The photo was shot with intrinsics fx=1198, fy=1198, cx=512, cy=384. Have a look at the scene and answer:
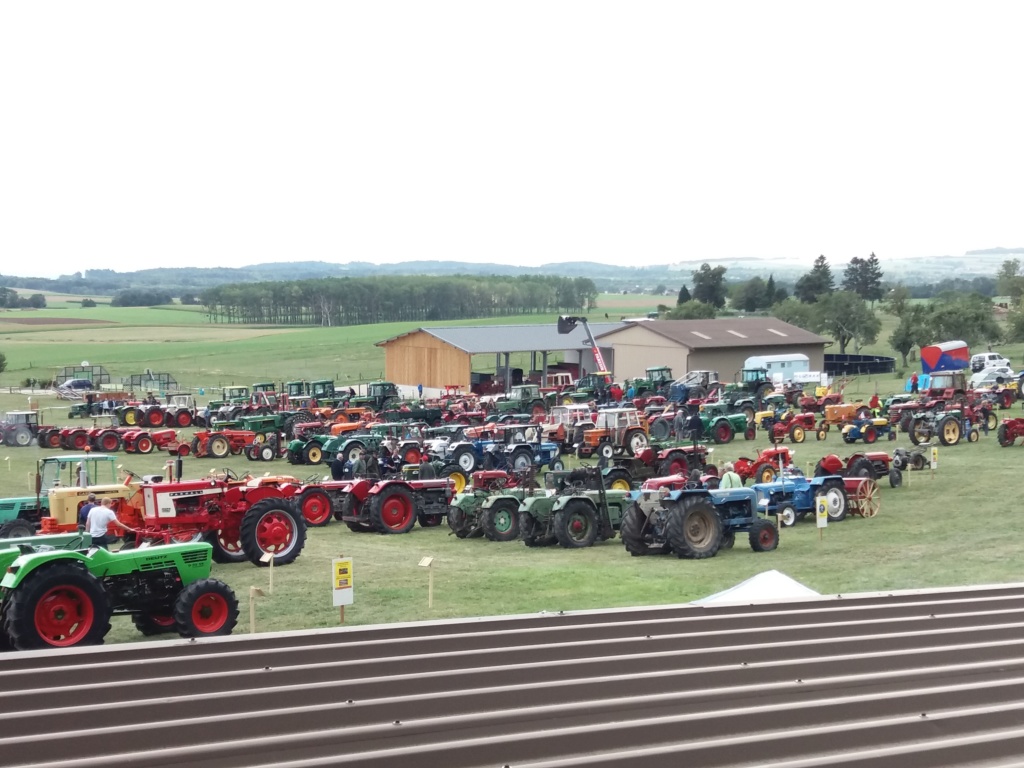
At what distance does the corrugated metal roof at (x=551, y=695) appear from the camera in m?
7.50

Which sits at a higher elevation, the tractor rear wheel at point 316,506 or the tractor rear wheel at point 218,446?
the tractor rear wheel at point 316,506

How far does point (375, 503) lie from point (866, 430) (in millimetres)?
16763

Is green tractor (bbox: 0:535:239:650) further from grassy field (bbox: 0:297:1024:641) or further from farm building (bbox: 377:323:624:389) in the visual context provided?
farm building (bbox: 377:323:624:389)

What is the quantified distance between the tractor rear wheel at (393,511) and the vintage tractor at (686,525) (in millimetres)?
4666

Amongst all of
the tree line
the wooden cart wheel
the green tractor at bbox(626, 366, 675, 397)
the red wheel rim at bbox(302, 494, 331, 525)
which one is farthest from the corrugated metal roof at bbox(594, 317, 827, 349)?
Result: the tree line

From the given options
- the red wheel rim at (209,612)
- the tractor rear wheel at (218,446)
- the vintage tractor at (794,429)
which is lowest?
the tractor rear wheel at (218,446)

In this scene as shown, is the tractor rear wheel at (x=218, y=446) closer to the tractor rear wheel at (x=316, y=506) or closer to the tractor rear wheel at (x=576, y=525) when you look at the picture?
the tractor rear wheel at (x=316, y=506)

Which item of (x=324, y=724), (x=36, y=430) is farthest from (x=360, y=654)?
(x=36, y=430)

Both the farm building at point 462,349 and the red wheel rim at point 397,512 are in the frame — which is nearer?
the red wheel rim at point 397,512

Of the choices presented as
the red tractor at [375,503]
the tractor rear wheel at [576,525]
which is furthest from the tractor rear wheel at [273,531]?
the tractor rear wheel at [576,525]

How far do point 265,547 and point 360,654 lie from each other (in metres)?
8.35

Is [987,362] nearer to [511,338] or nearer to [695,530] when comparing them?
[511,338]

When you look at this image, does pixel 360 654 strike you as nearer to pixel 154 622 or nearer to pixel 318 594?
pixel 154 622

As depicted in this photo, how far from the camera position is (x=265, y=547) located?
1795 cm
